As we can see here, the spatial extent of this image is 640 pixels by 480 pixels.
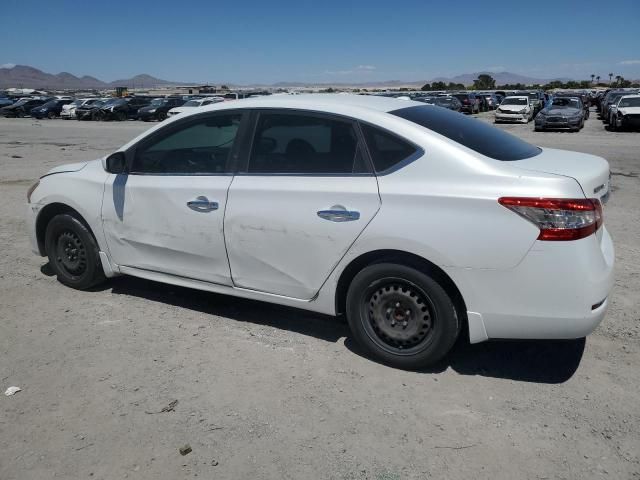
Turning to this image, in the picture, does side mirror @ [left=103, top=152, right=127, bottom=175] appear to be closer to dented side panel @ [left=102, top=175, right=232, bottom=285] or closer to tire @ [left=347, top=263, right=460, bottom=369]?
dented side panel @ [left=102, top=175, right=232, bottom=285]

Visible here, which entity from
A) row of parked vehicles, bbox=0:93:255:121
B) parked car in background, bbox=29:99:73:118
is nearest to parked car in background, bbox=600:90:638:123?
row of parked vehicles, bbox=0:93:255:121

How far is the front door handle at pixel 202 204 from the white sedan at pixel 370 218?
12 mm

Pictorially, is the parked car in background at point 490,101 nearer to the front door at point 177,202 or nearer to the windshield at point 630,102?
the windshield at point 630,102

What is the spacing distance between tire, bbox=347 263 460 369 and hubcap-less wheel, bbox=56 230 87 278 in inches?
103

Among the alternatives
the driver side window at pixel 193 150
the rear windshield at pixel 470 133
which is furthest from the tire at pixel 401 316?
the driver side window at pixel 193 150

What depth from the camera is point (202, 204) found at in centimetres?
402

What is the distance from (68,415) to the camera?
3.14m

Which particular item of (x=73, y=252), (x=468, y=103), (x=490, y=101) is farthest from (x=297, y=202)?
(x=490, y=101)

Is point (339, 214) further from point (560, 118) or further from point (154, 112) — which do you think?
point (154, 112)

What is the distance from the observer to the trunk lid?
10.4 feet

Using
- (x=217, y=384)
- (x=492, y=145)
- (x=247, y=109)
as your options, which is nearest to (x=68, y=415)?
(x=217, y=384)

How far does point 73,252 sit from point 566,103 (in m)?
27.1

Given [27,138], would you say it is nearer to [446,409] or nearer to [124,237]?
[124,237]

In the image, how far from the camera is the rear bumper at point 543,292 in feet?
9.91
